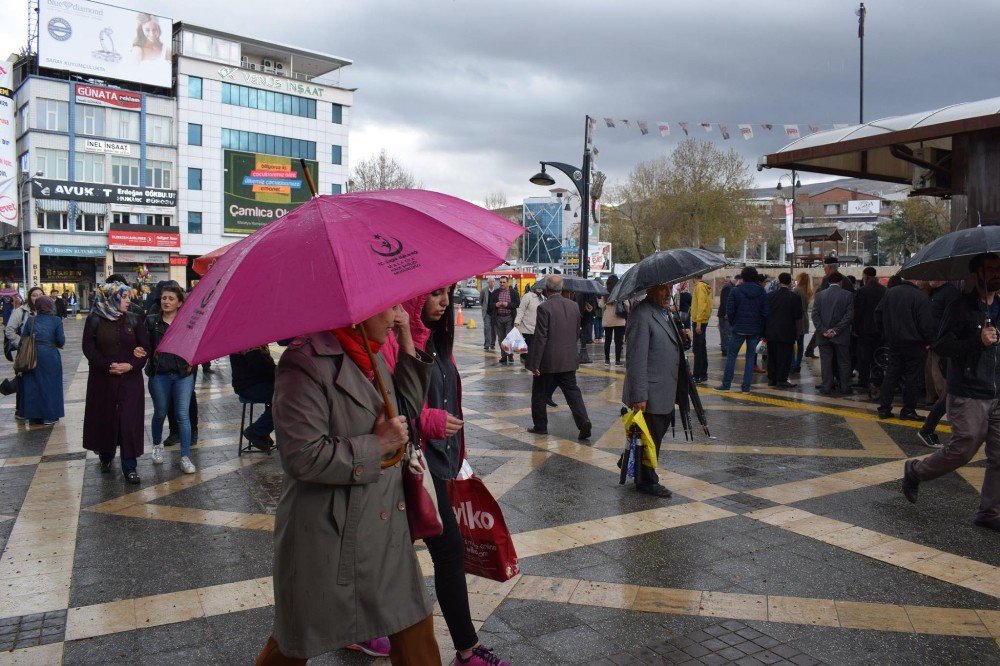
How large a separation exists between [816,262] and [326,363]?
219 feet

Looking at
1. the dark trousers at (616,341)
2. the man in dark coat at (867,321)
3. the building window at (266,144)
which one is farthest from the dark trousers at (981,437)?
the building window at (266,144)

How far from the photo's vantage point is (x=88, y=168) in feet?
161

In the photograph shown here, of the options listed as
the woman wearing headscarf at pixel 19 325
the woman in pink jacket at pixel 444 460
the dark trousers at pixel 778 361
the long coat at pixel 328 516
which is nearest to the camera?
the long coat at pixel 328 516

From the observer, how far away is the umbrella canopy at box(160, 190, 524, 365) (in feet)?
6.59

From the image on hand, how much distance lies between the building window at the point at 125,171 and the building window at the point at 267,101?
748cm

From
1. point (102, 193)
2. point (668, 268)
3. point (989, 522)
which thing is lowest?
point (989, 522)

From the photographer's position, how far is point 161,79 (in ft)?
168

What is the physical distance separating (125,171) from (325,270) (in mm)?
54941

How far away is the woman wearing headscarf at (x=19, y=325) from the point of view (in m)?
9.23

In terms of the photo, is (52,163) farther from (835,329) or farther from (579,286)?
(835,329)

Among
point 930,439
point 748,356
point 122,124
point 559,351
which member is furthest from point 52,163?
point 930,439

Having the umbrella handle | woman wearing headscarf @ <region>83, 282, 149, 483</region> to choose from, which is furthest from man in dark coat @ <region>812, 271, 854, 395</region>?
the umbrella handle

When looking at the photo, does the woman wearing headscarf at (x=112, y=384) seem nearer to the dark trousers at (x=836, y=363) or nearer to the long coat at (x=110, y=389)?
the long coat at (x=110, y=389)

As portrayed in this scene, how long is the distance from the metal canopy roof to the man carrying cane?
4.72 metres
